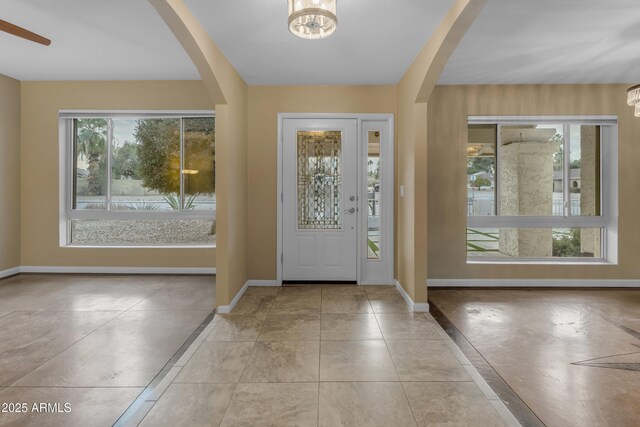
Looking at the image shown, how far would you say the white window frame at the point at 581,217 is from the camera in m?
4.43

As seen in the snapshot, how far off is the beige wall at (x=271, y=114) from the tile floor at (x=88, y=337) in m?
1.01

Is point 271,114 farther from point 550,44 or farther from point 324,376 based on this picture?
point 324,376

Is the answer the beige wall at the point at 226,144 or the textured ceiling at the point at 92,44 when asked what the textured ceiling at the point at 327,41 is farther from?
the textured ceiling at the point at 92,44

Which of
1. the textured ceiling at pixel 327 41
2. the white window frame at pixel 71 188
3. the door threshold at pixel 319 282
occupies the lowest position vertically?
the door threshold at pixel 319 282

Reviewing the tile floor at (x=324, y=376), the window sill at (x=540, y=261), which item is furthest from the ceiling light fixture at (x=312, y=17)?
the window sill at (x=540, y=261)

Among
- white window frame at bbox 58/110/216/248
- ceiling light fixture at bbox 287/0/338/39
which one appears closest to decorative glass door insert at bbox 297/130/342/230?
white window frame at bbox 58/110/216/248

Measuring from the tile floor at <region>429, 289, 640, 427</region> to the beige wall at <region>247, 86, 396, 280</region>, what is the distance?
2.28 metres

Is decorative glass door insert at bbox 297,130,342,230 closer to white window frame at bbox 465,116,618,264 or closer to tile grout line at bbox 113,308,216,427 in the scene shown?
white window frame at bbox 465,116,618,264

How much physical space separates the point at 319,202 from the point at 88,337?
2817mm

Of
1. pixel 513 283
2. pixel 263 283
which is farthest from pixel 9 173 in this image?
pixel 513 283

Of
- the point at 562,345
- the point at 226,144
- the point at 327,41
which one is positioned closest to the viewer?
the point at 562,345

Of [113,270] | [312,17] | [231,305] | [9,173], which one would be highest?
[312,17]

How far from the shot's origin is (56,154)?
4836 mm

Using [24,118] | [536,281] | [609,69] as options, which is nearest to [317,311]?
[536,281]
